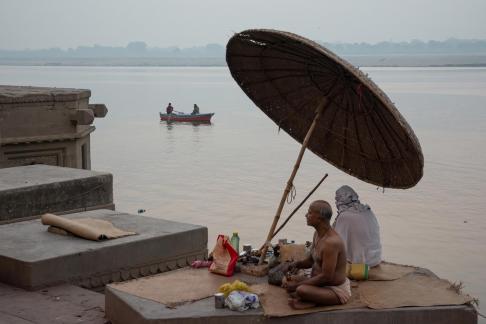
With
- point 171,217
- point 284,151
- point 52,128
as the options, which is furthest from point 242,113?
point 52,128

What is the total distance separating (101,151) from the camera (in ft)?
159

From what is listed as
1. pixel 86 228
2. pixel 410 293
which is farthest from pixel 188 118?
pixel 410 293

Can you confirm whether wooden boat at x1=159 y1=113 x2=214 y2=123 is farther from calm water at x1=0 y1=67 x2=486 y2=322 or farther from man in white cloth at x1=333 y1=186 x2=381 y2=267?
man in white cloth at x1=333 y1=186 x2=381 y2=267

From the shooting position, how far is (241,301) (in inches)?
266

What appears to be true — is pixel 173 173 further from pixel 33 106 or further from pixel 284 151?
pixel 33 106

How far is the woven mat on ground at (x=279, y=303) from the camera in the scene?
6.81 meters

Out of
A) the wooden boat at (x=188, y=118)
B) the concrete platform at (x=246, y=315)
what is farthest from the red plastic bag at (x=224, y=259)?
the wooden boat at (x=188, y=118)

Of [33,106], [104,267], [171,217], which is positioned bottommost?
[171,217]

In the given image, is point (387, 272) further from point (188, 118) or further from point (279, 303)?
point (188, 118)

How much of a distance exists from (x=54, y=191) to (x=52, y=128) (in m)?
8.30

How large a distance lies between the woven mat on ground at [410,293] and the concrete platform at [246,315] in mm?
91

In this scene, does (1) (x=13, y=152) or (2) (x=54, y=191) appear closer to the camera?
(2) (x=54, y=191)

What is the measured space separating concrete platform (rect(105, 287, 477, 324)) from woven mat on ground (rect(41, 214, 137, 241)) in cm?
192

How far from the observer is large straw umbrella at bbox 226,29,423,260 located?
8.08 meters
